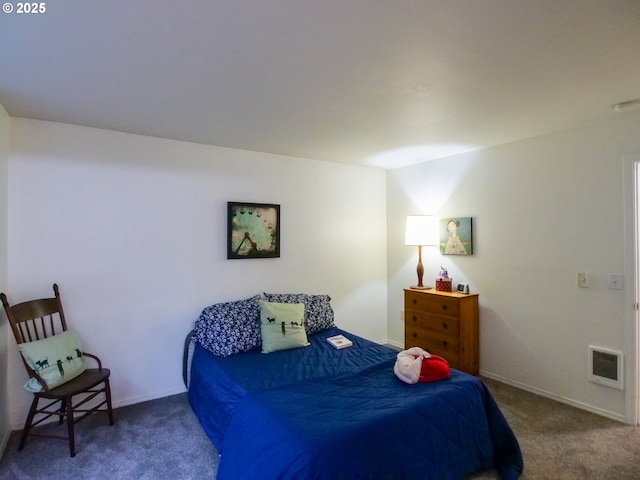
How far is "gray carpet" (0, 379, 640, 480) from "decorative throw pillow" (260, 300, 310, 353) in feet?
2.76

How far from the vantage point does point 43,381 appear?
7.35ft

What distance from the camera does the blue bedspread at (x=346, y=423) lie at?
62.1 inches

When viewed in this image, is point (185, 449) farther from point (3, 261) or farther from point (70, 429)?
point (3, 261)

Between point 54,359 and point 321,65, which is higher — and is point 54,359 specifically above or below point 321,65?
below

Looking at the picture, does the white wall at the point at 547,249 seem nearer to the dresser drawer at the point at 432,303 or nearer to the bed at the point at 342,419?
the dresser drawer at the point at 432,303

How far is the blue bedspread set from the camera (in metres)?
1.58

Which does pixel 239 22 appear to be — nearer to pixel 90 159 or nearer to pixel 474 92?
pixel 474 92

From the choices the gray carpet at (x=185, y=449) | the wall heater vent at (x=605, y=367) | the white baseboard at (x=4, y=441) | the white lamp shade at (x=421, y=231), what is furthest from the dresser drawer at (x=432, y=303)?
the white baseboard at (x=4, y=441)

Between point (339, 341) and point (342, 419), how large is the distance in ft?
4.37

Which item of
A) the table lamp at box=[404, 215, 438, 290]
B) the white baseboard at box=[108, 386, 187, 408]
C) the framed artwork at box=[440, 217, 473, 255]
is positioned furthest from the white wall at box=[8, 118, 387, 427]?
the framed artwork at box=[440, 217, 473, 255]

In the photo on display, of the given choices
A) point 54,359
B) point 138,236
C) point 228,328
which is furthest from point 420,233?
point 54,359

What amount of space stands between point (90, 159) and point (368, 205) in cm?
310

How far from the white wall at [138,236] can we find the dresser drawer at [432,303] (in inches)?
45.1

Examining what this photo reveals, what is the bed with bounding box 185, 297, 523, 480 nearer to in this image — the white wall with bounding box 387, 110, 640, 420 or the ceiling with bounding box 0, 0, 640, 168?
the white wall with bounding box 387, 110, 640, 420
